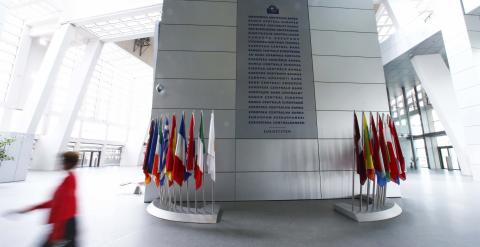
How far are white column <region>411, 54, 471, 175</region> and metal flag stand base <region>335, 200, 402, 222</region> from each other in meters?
10.3

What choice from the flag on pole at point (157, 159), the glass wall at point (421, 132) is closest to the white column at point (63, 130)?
the flag on pole at point (157, 159)

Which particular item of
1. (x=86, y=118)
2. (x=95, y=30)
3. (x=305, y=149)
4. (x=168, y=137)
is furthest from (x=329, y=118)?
(x=86, y=118)

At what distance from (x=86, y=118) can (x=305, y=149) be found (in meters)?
19.7

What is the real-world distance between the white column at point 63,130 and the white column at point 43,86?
5.00ft

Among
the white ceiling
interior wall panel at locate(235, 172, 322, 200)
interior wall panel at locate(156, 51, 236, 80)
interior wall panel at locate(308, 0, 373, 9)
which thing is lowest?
interior wall panel at locate(235, 172, 322, 200)

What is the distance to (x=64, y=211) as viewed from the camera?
1.61 meters

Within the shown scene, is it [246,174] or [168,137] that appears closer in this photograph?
[168,137]

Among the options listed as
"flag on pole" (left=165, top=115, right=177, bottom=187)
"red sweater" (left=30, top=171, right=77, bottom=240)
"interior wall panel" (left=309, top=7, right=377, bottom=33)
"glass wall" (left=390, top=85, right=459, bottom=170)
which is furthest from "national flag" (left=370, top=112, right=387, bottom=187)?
"glass wall" (left=390, top=85, right=459, bottom=170)

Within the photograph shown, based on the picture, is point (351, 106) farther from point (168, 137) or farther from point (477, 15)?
point (477, 15)

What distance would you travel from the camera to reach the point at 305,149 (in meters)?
4.85

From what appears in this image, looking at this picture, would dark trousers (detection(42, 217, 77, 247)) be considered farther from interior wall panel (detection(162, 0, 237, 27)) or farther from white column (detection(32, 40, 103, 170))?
white column (detection(32, 40, 103, 170))

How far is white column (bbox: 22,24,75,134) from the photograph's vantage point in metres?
11.3

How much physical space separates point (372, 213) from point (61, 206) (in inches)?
159

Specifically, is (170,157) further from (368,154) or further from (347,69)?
(347,69)
